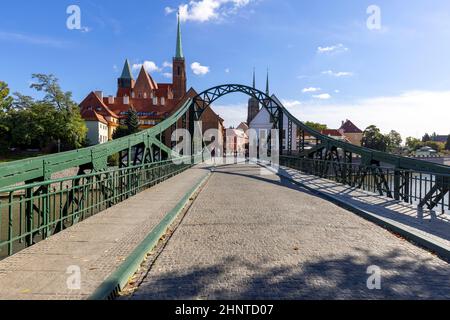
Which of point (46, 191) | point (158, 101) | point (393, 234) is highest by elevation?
point (158, 101)

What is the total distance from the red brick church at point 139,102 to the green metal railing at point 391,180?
5078cm

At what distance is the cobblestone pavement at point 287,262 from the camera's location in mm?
3873

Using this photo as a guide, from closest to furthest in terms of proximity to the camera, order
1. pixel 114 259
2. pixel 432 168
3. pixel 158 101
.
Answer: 1. pixel 114 259
2. pixel 432 168
3. pixel 158 101

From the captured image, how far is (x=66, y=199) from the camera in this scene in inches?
313

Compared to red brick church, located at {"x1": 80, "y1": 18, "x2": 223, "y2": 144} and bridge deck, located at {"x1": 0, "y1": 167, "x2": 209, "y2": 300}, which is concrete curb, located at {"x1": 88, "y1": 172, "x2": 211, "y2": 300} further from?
red brick church, located at {"x1": 80, "y1": 18, "x2": 223, "y2": 144}

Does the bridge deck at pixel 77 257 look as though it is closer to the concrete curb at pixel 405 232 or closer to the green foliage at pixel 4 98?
the concrete curb at pixel 405 232

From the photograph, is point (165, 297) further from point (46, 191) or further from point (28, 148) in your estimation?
point (28, 148)

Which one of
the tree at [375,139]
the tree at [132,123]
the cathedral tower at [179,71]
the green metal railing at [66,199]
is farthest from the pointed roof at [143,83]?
the green metal railing at [66,199]

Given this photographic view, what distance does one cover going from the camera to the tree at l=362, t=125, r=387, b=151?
296 ft

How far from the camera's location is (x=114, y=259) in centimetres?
474

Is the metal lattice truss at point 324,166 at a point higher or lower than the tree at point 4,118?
lower
